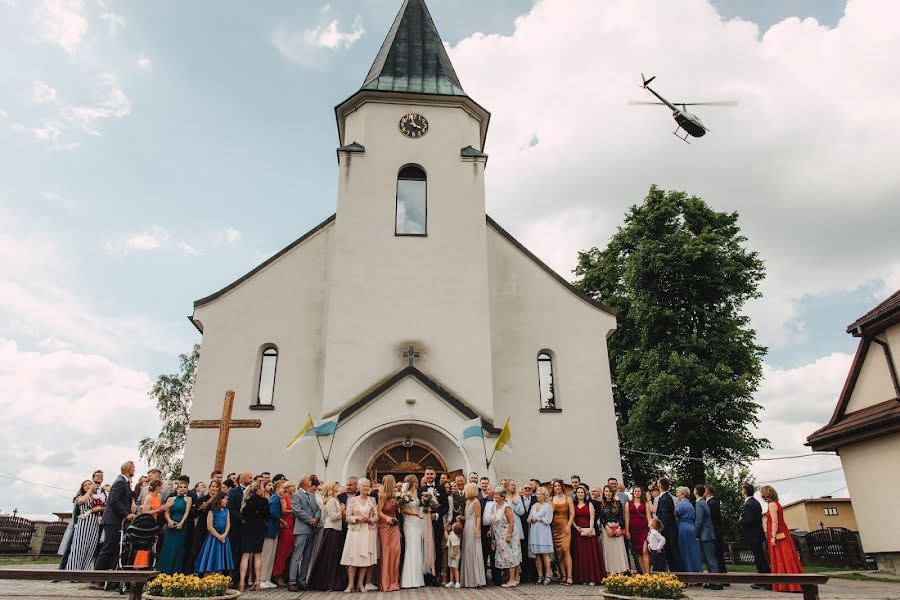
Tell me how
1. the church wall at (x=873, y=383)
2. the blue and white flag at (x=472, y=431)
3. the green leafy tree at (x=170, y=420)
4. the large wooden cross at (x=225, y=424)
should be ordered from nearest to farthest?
1. the blue and white flag at (x=472, y=431)
2. the church wall at (x=873, y=383)
3. the large wooden cross at (x=225, y=424)
4. the green leafy tree at (x=170, y=420)

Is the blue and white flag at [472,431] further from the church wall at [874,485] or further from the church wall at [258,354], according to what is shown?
the church wall at [874,485]

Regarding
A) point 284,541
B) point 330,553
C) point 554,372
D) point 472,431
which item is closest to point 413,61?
point 554,372

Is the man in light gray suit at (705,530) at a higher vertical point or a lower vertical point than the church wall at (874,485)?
lower

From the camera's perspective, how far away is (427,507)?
32.0 feet

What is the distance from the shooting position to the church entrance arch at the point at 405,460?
46.4ft

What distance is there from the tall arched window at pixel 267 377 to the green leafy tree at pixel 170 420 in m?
16.1

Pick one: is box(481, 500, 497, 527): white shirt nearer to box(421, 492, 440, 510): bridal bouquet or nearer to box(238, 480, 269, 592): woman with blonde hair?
box(421, 492, 440, 510): bridal bouquet

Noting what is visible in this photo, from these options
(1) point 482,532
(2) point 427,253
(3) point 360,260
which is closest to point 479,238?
(2) point 427,253

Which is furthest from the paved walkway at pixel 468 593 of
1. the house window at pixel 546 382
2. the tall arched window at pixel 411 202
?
the tall arched window at pixel 411 202

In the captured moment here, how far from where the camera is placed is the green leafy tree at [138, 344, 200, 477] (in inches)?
1219

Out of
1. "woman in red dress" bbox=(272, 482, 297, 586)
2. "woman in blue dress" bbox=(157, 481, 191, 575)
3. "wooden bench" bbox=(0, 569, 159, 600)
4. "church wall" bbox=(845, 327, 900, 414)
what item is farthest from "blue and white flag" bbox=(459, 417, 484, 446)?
"church wall" bbox=(845, 327, 900, 414)

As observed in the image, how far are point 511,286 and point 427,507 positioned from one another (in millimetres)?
8898

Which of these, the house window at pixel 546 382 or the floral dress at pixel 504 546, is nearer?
the floral dress at pixel 504 546

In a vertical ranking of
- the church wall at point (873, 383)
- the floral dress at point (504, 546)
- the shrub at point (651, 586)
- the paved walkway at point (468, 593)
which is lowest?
the paved walkway at point (468, 593)
